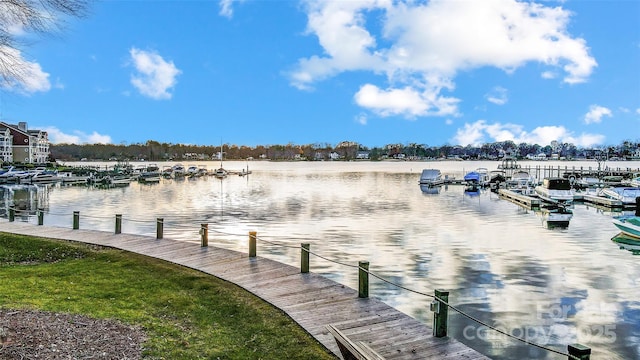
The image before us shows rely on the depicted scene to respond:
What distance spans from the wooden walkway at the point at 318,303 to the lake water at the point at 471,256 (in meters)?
2.09

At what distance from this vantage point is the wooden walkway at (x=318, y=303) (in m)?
8.07

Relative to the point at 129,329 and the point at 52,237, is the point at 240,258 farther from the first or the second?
the point at 52,237

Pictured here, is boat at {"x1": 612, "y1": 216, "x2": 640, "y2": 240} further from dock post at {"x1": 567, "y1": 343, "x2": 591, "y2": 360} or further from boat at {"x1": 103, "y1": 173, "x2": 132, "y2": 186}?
boat at {"x1": 103, "y1": 173, "x2": 132, "y2": 186}

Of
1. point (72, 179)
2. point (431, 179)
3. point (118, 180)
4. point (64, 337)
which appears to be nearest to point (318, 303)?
point (64, 337)

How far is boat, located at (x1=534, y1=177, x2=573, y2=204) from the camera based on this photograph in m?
Result: 43.9

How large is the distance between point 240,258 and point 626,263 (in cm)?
1685

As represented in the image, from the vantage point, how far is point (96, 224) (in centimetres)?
3095

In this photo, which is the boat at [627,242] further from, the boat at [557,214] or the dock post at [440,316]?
the dock post at [440,316]

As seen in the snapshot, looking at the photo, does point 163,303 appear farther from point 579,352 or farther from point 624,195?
point 624,195

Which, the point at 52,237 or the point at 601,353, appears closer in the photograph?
the point at 601,353

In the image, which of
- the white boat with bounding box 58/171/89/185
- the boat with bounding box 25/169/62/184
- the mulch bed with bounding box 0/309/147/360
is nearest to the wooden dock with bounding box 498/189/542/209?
the mulch bed with bounding box 0/309/147/360

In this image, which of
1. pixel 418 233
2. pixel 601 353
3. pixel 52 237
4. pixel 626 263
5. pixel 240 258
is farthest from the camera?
pixel 418 233

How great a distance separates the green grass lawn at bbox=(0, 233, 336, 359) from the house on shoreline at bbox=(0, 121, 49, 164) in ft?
390

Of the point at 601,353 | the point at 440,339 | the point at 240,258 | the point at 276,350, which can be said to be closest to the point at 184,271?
the point at 240,258
